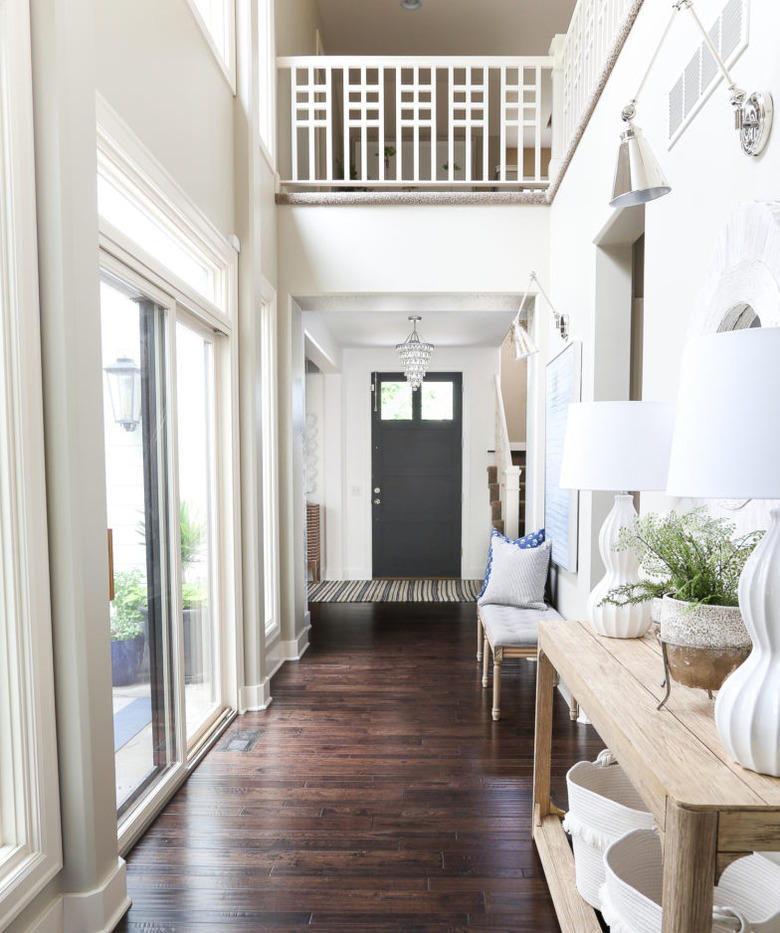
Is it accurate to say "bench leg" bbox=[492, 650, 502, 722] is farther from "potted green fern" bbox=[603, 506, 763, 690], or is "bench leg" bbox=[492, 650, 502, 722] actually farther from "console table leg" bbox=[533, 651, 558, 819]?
"potted green fern" bbox=[603, 506, 763, 690]

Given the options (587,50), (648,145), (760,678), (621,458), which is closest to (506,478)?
(587,50)

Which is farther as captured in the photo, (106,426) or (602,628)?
(106,426)

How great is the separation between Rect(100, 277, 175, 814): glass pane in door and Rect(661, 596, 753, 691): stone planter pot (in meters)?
1.74

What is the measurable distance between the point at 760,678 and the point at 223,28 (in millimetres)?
3755

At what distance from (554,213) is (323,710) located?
133 inches

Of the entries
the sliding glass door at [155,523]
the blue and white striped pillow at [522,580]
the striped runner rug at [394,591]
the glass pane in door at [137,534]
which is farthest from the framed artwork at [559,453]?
the striped runner rug at [394,591]

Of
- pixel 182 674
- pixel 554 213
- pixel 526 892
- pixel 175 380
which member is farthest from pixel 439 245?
pixel 526 892

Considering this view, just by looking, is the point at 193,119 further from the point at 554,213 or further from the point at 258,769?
the point at 258,769

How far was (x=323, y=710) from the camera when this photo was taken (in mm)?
3523

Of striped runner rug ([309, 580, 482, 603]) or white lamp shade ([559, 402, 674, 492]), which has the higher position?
white lamp shade ([559, 402, 674, 492])

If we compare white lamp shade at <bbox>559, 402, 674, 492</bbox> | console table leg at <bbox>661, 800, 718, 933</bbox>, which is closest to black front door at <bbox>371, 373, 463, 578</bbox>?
white lamp shade at <bbox>559, 402, 674, 492</bbox>

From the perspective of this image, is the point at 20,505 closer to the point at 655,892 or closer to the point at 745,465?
the point at 745,465

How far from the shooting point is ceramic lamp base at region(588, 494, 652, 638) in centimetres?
190

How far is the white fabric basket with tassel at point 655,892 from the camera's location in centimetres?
134
